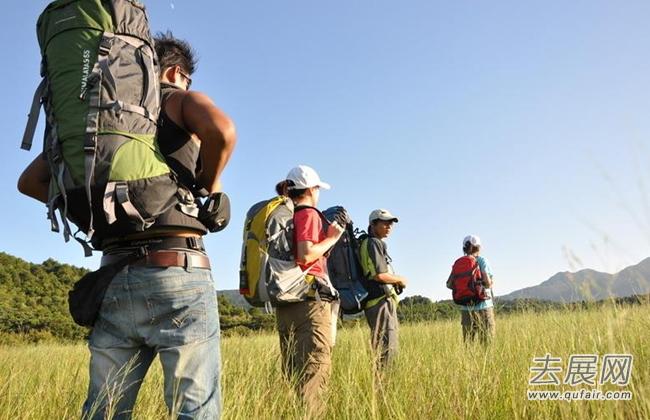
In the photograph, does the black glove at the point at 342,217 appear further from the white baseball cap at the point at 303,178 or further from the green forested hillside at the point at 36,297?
the green forested hillside at the point at 36,297

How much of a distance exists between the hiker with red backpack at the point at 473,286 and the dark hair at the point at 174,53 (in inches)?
210

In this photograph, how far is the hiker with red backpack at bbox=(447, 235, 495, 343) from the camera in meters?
6.50

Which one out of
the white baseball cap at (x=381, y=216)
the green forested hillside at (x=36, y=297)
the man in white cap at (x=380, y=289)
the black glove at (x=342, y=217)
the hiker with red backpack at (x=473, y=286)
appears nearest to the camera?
the black glove at (x=342, y=217)

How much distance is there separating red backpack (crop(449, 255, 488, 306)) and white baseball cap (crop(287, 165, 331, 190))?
3.77 m

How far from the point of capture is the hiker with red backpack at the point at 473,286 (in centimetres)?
650

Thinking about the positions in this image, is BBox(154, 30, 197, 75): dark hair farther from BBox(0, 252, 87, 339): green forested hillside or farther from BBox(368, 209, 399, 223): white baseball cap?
BBox(0, 252, 87, 339): green forested hillside

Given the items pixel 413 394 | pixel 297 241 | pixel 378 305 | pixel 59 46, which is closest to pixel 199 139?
pixel 59 46

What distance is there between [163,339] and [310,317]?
1671 millimetres

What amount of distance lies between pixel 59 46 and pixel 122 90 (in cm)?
29

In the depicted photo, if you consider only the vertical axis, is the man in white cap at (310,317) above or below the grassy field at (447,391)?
above

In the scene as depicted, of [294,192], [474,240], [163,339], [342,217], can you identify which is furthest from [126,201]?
[474,240]

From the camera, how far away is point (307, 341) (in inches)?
125

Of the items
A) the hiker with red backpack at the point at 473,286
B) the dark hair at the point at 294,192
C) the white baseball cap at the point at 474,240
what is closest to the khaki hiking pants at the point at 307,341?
the dark hair at the point at 294,192

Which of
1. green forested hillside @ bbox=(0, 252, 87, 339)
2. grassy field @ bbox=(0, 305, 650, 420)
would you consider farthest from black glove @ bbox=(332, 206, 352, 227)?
green forested hillside @ bbox=(0, 252, 87, 339)
